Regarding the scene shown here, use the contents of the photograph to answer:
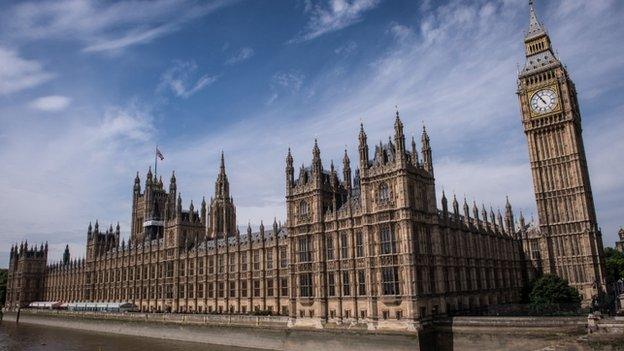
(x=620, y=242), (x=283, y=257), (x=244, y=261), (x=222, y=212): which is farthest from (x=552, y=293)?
(x=620, y=242)

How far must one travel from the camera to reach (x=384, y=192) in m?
61.2

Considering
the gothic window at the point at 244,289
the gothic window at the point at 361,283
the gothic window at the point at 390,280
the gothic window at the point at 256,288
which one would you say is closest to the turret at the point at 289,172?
the gothic window at the point at 361,283

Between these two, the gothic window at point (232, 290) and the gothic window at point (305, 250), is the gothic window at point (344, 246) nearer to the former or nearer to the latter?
the gothic window at point (305, 250)

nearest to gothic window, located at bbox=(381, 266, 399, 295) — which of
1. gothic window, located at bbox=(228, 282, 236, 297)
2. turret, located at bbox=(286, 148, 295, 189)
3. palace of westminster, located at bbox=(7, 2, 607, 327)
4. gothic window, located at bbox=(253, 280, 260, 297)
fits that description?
palace of westminster, located at bbox=(7, 2, 607, 327)

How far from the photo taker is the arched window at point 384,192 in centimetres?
6066

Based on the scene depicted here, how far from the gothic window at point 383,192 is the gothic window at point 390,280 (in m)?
8.71

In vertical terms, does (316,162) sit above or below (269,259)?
above

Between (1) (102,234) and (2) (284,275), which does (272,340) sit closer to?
(2) (284,275)

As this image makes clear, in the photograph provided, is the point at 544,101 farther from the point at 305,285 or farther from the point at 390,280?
the point at 305,285

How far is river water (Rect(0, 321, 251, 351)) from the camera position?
253 ft

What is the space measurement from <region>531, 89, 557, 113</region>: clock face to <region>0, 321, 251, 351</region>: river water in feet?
250

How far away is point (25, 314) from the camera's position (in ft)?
483

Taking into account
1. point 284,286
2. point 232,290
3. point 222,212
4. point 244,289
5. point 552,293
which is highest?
point 222,212

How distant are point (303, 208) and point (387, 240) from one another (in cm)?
1566
